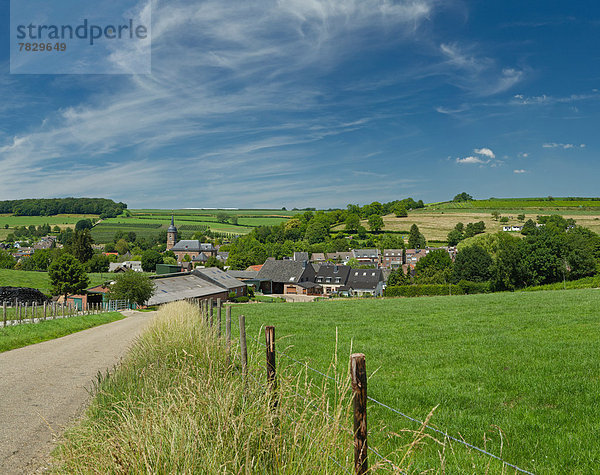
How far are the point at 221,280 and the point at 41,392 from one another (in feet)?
196

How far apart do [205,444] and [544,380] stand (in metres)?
6.68

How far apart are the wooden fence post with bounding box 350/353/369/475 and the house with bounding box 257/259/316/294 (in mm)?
86795

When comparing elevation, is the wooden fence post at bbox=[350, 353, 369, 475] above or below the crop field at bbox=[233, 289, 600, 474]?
above

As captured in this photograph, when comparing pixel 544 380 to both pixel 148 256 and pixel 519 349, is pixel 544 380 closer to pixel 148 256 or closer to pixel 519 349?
pixel 519 349

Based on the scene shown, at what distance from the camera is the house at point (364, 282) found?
311 feet

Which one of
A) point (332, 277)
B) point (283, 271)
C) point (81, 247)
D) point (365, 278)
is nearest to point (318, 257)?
Answer: point (332, 277)

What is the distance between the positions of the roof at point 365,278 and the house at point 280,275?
1245 cm

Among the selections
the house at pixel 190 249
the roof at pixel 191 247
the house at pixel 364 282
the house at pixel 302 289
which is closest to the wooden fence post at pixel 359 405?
the house at pixel 302 289

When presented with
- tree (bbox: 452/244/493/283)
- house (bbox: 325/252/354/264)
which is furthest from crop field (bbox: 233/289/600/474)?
house (bbox: 325/252/354/264)

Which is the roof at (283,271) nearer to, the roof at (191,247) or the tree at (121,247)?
the roof at (191,247)

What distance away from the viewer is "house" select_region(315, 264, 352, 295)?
321ft

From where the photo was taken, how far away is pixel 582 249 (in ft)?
195

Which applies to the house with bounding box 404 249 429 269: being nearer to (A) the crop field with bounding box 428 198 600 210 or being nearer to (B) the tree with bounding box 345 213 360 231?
(B) the tree with bounding box 345 213 360 231

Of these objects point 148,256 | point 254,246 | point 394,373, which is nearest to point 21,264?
point 148,256
